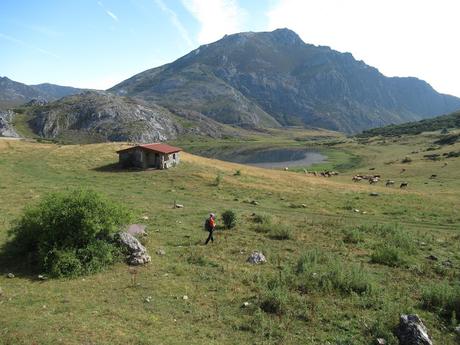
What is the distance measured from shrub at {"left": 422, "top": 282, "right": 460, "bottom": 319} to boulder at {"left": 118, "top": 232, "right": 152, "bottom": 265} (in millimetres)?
14839

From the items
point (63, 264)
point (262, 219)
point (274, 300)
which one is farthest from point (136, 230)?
point (274, 300)

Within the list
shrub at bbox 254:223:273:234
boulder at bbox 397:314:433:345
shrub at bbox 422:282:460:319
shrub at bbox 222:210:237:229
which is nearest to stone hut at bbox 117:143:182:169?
shrub at bbox 222:210:237:229

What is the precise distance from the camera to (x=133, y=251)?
80.5 feet

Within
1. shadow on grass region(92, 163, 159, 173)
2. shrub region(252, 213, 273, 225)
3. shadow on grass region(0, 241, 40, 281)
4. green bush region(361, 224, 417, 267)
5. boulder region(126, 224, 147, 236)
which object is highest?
green bush region(361, 224, 417, 267)

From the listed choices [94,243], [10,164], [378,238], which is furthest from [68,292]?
[10,164]

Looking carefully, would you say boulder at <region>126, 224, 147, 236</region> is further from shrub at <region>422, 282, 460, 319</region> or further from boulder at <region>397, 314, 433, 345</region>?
boulder at <region>397, 314, 433, 345</region>

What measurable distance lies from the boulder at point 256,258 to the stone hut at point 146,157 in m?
43.1

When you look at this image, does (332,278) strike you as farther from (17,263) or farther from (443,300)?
(17,263)

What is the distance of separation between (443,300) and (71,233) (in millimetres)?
19499

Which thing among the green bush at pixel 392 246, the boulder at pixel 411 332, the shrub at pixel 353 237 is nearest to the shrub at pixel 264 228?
the shrub at pixel 353 237

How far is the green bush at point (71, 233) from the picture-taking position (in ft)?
74.4

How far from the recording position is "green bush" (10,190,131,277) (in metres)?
22.7

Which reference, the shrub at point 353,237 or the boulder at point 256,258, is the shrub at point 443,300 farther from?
the shrub at point 353,237

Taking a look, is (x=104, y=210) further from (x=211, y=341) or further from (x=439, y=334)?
(x=439, y=334)
